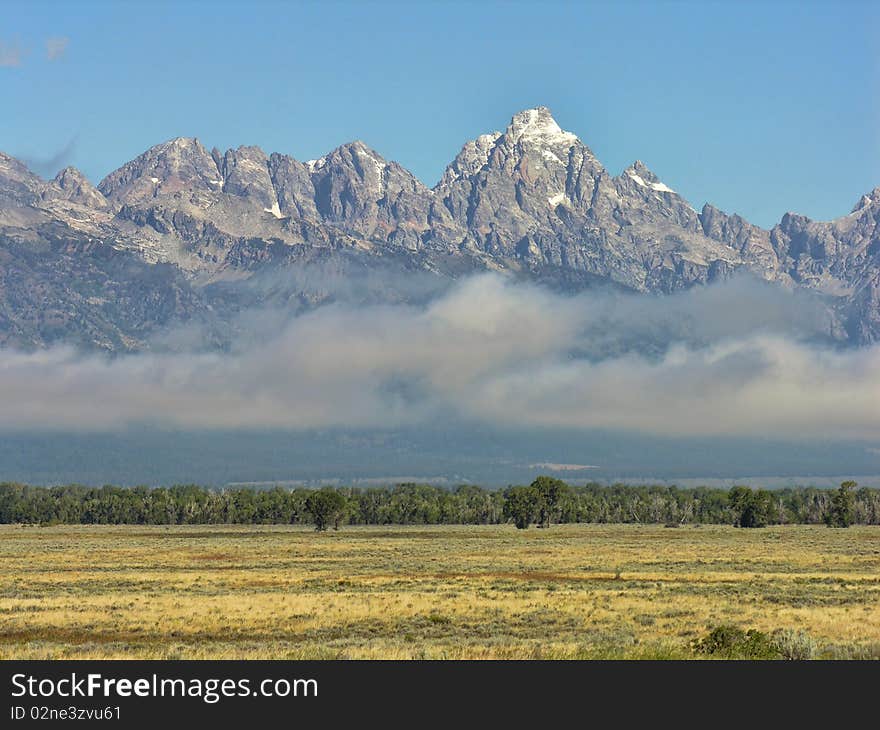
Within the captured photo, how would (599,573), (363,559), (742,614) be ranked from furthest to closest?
(363,559) → (599,573) → (742,614)

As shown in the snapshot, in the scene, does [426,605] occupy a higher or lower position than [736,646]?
lower

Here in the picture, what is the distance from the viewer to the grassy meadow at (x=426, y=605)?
30.6 m

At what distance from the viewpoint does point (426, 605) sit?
44094 mm

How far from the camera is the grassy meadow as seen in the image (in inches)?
1203

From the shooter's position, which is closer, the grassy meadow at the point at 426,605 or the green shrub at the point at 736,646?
the green shrub at the point at 736,646

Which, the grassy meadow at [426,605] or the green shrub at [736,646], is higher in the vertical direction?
the green shrub at [736,646]

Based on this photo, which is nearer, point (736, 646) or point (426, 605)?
point (736, 646)

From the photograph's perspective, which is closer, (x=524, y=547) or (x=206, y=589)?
(x=206, y=589)

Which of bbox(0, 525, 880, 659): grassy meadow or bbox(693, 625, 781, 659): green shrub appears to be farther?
bbox(0, 525, 880, 659): grassy meadow
